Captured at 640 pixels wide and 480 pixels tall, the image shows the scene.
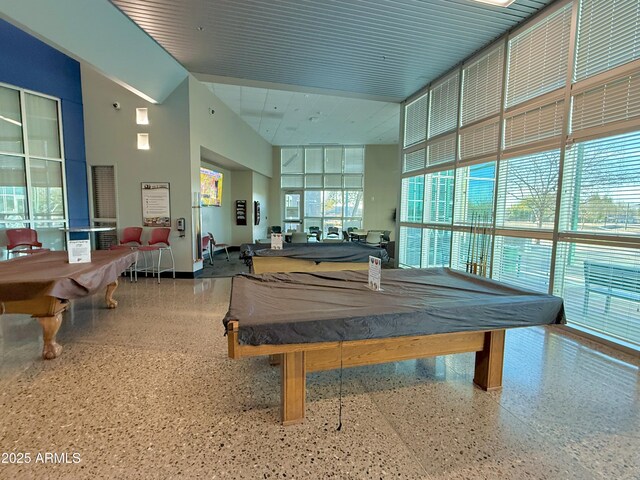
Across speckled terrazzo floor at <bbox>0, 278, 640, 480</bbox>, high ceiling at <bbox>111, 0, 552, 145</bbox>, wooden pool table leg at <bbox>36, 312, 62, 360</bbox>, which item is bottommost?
speckled terrazzo floor at <bbox>0, 278, 640, 480</bbox>

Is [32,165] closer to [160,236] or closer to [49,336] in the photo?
[160,236]

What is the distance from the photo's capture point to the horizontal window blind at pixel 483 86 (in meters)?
4.40

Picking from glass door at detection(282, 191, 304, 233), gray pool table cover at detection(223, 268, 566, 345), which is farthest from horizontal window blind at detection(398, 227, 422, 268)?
glass door at detection(282, 191, 304, 233)

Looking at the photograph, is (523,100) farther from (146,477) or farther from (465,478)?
(146,477)

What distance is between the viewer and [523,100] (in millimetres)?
4008

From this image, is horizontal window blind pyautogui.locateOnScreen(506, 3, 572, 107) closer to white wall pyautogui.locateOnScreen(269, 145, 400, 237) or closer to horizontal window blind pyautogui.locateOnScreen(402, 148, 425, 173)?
horizontal window blind pyautogui.locateOnScreen(402, 148, 425, 173)

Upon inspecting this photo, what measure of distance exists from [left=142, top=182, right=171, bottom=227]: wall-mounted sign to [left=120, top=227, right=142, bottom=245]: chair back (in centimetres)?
20

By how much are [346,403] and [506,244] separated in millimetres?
3495

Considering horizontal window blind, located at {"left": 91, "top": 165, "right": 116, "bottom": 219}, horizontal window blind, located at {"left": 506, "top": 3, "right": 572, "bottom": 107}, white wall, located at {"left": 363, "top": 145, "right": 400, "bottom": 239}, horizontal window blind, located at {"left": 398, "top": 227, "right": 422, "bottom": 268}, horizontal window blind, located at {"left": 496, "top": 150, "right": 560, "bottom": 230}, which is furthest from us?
Answer: white wall, located at {"left": 363, "top": 145, "right": 400, "bottom": 239}

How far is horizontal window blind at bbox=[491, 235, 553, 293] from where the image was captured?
3725 millimetres

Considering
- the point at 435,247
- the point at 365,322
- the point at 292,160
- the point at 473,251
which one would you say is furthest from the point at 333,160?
the point at 365,322

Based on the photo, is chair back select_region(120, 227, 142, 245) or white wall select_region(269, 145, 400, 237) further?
white wall select_region(269, 145, 400, 237)

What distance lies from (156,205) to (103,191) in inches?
50.5

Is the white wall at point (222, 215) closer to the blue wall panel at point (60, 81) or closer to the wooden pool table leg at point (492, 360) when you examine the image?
the blue wall panel at point (60, 81)
